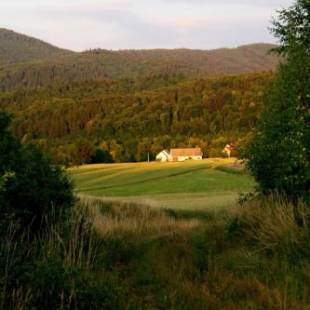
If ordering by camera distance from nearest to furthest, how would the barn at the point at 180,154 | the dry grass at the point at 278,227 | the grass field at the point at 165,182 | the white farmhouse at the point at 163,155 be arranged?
the dry grass at the point at 278,227
the grass field at the point at 165,182
the barn at the point at 180,154
the white farmhouse at the point at 163,155

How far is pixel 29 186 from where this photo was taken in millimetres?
7977

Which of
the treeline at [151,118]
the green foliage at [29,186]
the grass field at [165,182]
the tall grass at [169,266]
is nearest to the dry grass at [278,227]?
the tall grass at [169,266]

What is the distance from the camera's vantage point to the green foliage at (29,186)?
770 centimetres

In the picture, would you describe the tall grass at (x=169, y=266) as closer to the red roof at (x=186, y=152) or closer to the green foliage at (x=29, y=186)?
the green foliage at (x=29, y=186)

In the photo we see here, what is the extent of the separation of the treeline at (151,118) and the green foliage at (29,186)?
88.9 metres

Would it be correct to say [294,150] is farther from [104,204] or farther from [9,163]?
[104,204]

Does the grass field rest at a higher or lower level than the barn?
higher

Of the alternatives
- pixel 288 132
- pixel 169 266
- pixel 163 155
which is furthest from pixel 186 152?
pixel 169 266

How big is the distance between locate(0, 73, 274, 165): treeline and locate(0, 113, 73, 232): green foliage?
88.9m

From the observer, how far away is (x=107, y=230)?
984cm

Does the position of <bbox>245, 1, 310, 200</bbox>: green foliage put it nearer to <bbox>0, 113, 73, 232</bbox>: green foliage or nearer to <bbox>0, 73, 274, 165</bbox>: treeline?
<bbox>0, 113, 73, 232</bbox>: green foliage

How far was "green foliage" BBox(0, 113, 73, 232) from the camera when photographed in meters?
7.70

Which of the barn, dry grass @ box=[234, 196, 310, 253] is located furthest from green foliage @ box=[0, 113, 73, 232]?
the barn

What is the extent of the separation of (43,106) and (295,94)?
147 meters
